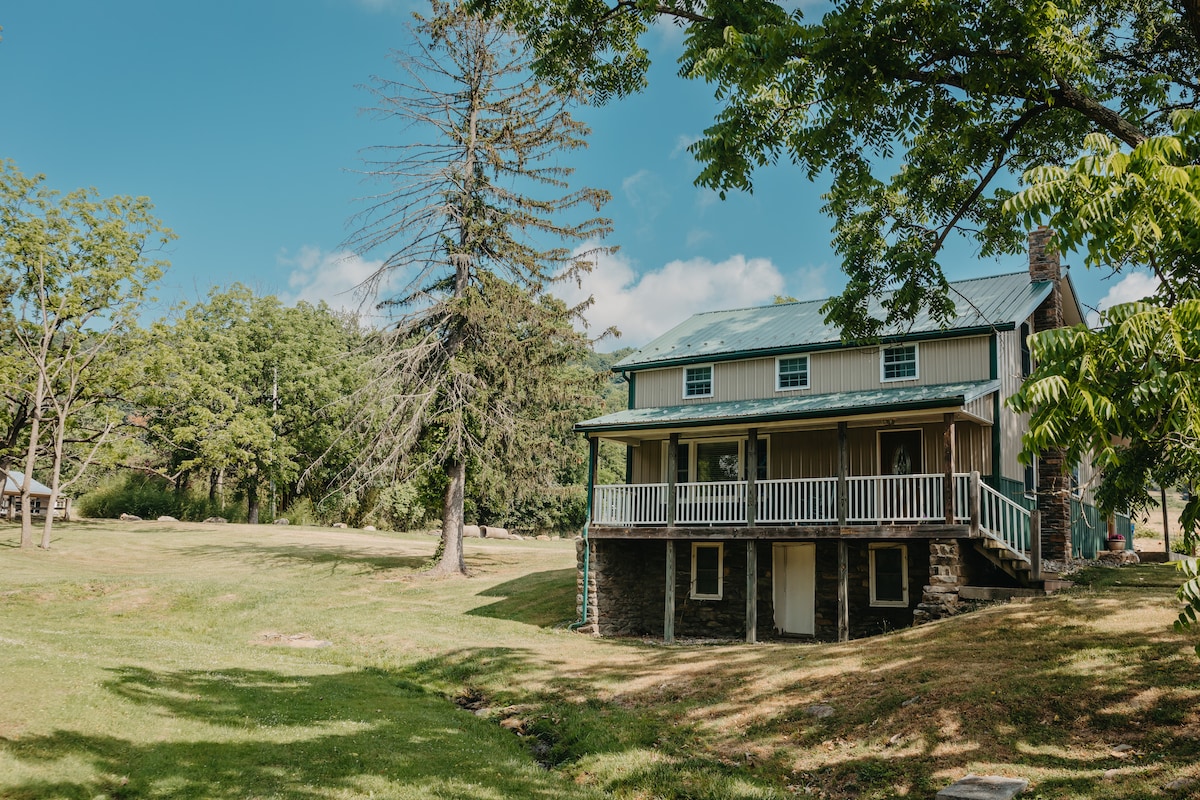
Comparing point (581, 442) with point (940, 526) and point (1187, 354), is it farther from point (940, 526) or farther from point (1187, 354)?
point (1187, 354)

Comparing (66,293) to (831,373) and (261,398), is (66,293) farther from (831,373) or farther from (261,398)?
(831,373)

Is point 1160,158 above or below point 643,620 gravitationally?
above

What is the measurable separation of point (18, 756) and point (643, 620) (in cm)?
1529

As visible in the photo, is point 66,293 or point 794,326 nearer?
point 794,326

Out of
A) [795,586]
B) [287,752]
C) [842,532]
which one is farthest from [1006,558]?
[287,752]

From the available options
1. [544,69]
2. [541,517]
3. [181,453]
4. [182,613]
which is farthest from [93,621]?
[541,517]

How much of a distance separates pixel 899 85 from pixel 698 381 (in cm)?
1107

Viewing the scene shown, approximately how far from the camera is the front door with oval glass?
2050cm

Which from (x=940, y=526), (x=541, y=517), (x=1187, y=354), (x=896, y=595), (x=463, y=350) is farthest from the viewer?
(x=541, y=517)

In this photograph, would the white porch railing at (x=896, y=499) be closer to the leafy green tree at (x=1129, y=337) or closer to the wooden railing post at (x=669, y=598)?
Result: the wooden railing post at (x=669, y=598)

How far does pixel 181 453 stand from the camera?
164 ft

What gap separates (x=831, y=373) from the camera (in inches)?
843

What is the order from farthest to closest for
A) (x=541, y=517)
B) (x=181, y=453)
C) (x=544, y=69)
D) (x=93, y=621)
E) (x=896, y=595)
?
(x=541, y=517), (x=181, y=453), (x=93, y=621), (x=896, y=595), (x=544, y=69)

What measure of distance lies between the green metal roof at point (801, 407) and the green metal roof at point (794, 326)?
50.6 inches
